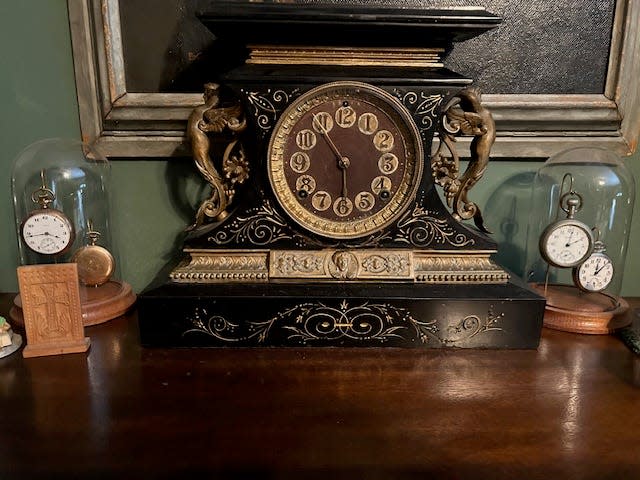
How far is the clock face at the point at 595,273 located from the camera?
3.38 feet

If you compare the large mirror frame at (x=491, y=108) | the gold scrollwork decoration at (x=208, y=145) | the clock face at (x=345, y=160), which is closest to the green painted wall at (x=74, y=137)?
the large mirror frame at (x=491, y=108)

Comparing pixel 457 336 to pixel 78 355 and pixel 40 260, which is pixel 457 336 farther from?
pixel 40 260

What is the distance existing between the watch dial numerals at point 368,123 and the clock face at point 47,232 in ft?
1.88

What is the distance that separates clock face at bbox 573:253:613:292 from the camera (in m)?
1.03

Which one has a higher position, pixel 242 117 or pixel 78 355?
pixel 242 117

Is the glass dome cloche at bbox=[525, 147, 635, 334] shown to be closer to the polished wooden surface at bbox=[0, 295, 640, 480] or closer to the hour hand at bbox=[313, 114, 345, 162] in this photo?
the polished wooden surface at bbox=[0, 295, 640, 480]

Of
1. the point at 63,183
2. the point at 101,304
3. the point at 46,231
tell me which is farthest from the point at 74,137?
the point at 101,304

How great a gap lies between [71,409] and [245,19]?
2.06 feet

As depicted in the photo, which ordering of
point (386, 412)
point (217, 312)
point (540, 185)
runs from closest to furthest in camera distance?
point (386, 412) < point (217, 312) < point (540, 185)

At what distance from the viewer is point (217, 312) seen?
0.89 m

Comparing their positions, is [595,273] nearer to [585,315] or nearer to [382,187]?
[585,315]

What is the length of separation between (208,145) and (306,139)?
18cm

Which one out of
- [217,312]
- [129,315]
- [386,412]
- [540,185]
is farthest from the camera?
[540,185]

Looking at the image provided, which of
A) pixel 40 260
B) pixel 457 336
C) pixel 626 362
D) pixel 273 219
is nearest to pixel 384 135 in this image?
pixel 273 219
